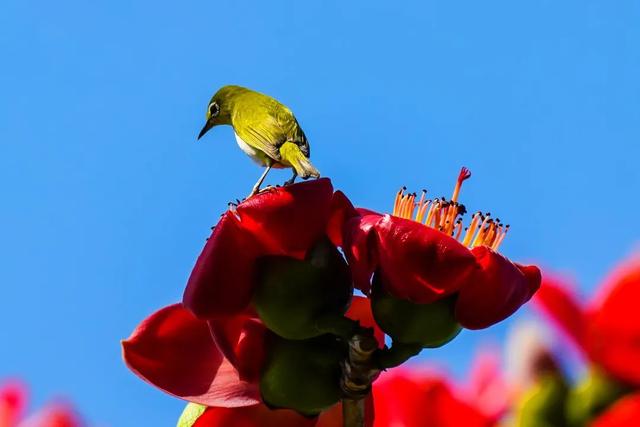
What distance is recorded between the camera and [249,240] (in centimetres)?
116

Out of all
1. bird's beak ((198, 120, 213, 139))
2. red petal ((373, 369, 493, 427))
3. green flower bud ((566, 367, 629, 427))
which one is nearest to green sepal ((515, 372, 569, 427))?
green flower bud ((566, 367, 629, 427))

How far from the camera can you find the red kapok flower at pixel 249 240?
111 cm

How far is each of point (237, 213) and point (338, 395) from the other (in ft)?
0.74

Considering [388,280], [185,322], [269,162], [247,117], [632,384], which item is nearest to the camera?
[388,280]

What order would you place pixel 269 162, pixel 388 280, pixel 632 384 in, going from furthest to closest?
1. pixel 269 162
2. pixel 632 384
3. pixel 388 280

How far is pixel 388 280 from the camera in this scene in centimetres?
112

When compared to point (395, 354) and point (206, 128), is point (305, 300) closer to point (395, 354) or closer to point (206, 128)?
point (395, 354)

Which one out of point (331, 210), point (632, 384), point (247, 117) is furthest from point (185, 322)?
point (247, 117)

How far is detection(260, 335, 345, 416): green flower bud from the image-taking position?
1.13 metres

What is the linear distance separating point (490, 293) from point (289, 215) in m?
0.23

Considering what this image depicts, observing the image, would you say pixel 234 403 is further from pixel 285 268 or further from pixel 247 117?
pixel 247 117

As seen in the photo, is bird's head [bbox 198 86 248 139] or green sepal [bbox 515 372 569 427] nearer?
green sepal [bbox 515 372 569 427]

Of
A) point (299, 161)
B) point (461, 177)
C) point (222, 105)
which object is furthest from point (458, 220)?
point (222, 105)

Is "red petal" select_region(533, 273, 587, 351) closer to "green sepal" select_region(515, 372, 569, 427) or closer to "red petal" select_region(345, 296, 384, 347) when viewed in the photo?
"green sepal" select_region(515, 372, 569, 427)
